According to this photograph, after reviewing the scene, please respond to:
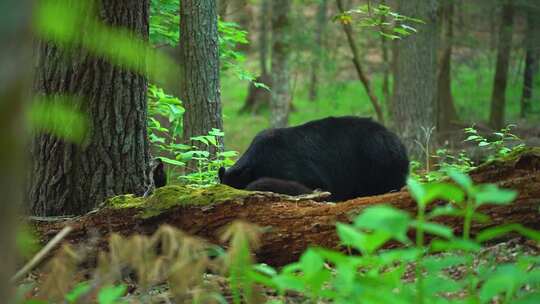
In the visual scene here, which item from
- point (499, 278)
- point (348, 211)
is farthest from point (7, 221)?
point (348, 211)

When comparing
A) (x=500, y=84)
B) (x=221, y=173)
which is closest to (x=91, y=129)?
(x=221, y=173)

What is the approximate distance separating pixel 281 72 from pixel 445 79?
5.35 meters

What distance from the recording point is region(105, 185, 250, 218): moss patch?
521 centimetres

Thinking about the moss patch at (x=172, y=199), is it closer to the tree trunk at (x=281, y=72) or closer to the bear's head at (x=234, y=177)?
the bear's head at (x=234, y=177)

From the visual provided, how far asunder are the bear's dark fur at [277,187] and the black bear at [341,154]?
753 millimetres

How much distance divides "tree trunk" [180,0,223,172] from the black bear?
3.87ft

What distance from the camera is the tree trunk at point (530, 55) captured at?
62.2 ft

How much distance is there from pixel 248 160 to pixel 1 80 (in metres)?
6.42

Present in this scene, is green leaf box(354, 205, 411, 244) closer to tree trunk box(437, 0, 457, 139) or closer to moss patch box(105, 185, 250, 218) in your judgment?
moss patch box(105, 185, 250, 218)

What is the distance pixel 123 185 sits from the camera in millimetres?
5824

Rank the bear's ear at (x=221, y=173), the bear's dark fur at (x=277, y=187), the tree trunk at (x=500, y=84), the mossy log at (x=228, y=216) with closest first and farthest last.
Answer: the mossy log at (x=228, y=216) → the bear's dark fur at (x=277, y=187) → the bear's ear at (x=221, y=173) → the tree trunk at (x=500, y=84)

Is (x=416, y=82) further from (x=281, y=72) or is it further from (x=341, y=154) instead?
(x=281, y=72)

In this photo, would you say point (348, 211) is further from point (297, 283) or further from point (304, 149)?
point (304, 149)

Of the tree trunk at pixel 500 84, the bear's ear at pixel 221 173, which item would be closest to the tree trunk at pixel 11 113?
the bear's ear at pixel 221 173
